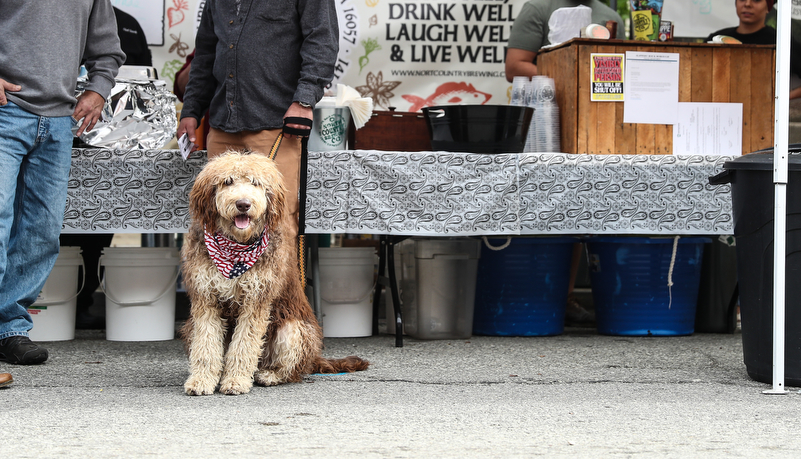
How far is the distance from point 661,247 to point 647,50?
1197mm

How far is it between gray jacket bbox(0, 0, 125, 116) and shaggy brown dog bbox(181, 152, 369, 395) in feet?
3.46

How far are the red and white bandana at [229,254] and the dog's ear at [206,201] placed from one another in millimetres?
48

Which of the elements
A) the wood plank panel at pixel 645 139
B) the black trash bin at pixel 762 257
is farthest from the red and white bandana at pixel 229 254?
the wood plank panel at pixel 645 139

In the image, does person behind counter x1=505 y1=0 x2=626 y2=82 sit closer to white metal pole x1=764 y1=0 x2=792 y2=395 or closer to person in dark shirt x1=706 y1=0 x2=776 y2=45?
person in dark shirt x1=706 y1=0 x2=776 y2=45

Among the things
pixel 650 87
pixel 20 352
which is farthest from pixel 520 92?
pixel 20 352

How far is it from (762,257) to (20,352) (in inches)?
133

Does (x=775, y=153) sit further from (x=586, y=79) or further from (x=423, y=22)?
(x=423, y=22)

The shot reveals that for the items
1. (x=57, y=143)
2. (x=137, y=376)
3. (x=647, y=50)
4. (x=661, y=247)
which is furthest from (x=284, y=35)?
(x=661, y=247)

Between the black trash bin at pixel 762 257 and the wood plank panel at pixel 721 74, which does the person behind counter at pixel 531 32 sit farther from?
the black trash bin at pixel 762 257

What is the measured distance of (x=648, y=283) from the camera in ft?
16.4

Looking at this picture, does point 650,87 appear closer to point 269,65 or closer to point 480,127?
point 480,127

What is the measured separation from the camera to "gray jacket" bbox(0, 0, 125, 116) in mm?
3650

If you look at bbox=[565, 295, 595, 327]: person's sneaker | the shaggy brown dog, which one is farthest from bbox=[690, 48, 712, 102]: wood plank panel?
the shaggy brown dog

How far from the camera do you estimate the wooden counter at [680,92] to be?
4.54 metres
